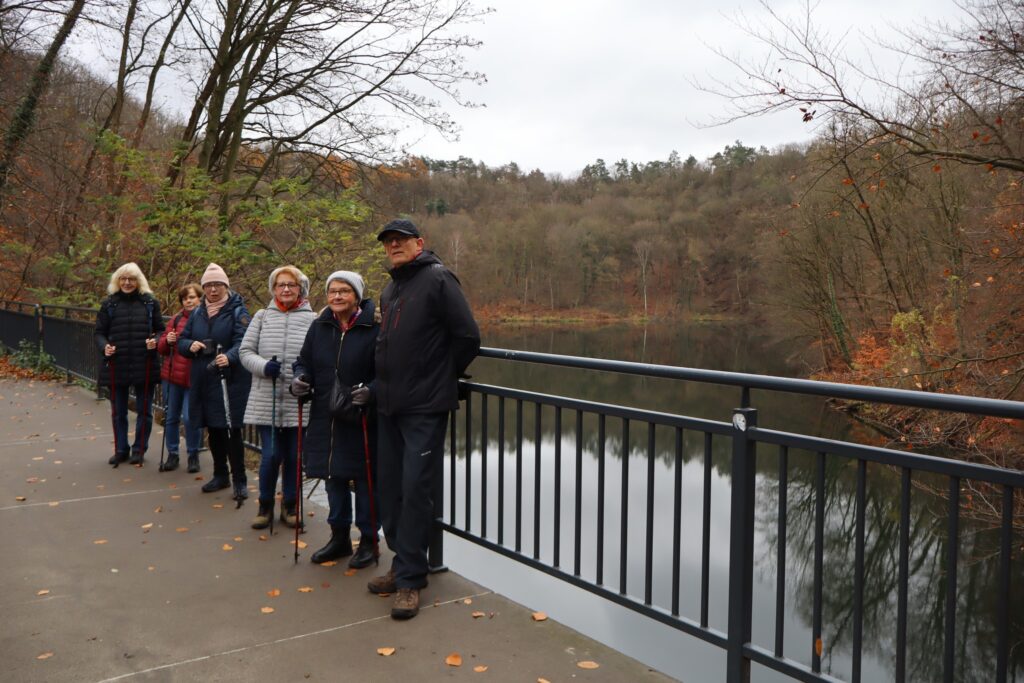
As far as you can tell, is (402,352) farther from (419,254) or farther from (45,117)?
(45,117)

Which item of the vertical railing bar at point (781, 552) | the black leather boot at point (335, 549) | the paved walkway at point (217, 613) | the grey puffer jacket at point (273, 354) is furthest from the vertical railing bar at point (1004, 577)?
the grey puffer jacket at point (273, 354)

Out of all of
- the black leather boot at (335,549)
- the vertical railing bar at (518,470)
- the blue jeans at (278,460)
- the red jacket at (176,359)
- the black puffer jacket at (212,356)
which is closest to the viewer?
Answer: the vertical railing bar at (518,470)

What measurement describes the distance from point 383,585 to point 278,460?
1.56 m

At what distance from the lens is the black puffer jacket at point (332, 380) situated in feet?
13.8

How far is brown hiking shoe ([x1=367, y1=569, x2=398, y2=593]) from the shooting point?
3969mm

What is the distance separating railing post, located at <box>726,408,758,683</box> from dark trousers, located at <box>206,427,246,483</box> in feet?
13.2

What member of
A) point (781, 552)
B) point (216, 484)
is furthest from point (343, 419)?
point (216, 484)

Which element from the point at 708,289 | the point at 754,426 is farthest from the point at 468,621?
the point at 708,289

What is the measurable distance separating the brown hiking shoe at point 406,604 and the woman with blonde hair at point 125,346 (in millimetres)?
4307

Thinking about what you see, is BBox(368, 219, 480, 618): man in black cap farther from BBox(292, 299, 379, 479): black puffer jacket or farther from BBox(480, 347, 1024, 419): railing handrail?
BBox(480, 347, 1024, 419): railing handrail

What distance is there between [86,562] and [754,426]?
12.3 ft

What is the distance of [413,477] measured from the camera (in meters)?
3.76

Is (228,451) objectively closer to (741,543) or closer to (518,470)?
(518,470)

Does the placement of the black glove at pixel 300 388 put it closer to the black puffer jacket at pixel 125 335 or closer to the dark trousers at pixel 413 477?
the dark trousers at pixel 413 477
